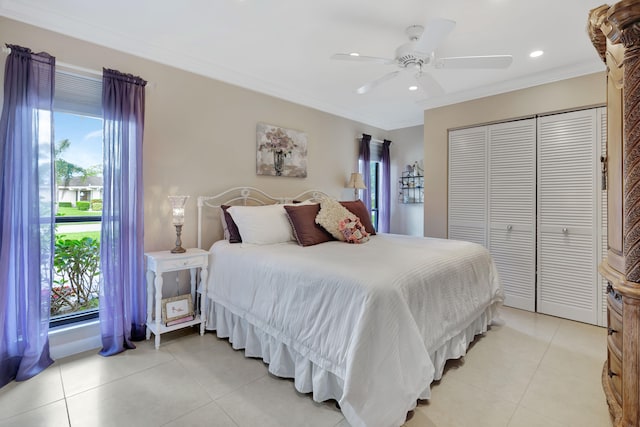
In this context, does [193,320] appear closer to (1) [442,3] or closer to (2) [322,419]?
(2) [322,419]

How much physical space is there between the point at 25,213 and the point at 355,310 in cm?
227

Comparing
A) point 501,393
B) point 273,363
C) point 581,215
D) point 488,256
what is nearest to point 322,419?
point 273,363

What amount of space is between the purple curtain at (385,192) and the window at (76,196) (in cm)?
396

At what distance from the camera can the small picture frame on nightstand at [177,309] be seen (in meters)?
2.59

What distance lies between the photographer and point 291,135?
3855 mm

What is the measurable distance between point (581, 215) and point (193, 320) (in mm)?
3887

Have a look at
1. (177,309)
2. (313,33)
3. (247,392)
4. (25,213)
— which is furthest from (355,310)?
(25,213)

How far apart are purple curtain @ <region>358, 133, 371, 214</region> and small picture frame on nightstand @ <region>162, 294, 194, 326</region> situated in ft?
10.1

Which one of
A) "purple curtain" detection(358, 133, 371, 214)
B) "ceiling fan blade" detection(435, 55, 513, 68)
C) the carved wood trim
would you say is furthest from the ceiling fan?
"purple curtain" detection(358, 133, 371, 214)

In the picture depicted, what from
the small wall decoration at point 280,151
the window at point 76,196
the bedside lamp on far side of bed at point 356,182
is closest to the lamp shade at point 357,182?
the bedside lamp on far side of bed at point 356,182

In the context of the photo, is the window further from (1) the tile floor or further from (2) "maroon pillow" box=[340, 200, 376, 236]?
(2) "maroon pillow" box=[340, 200, 376, 236]

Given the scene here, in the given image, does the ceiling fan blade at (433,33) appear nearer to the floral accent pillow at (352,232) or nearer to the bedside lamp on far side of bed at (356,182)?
the floral accent pillow at (352,232)

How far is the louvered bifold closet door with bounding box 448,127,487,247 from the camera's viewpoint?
12.4 ft

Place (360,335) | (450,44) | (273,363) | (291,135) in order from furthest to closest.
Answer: (291,135) < (450,44) < (273,363) < (360,335)
